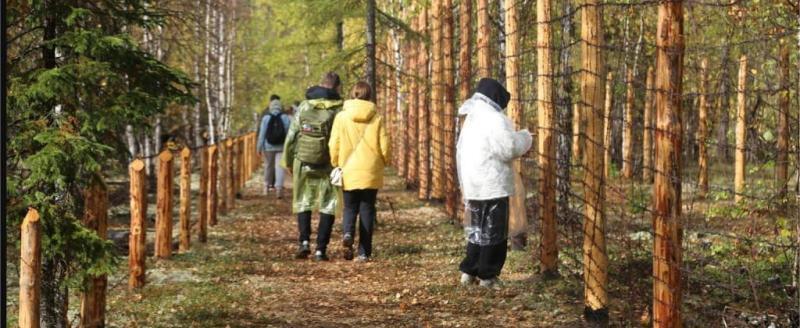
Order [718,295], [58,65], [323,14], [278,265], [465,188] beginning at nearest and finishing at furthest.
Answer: [58,65] < [465,188] < [718,295] < [278,265] < [323,14]

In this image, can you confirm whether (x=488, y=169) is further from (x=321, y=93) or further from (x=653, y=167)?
(x=321, y=93)

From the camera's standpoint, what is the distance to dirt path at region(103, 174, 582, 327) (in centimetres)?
839

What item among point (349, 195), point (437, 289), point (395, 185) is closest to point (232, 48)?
point (395, 185)

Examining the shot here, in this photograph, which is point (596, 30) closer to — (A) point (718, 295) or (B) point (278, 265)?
(A) point (718, 295)

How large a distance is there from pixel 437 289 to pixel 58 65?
12.5 ft

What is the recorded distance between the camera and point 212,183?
606 inches

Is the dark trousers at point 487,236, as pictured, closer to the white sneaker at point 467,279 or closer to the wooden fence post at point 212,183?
the white sneaker at point 467,279

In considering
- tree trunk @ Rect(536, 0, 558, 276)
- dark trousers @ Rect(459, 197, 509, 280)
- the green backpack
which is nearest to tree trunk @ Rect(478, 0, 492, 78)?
the green backpack

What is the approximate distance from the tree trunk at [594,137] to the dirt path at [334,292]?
24.6 inches

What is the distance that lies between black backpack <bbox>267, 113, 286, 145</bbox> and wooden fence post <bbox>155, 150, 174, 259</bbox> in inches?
305

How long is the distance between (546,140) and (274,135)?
34.9 feet

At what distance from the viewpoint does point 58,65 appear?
7199mm

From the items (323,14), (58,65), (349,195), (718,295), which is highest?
(323,14)

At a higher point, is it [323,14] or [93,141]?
[323,14]
